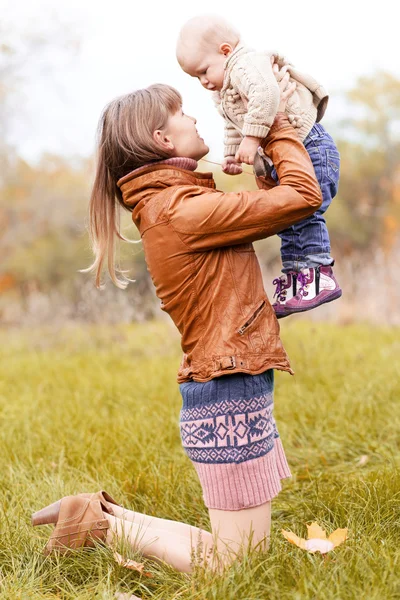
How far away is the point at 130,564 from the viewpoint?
7.87 feet

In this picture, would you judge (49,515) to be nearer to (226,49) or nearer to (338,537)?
(338,537)

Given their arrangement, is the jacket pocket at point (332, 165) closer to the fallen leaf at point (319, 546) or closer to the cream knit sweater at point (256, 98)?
the cream knit sweater at point (256, 98)

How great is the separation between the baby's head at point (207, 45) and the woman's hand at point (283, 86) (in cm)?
16

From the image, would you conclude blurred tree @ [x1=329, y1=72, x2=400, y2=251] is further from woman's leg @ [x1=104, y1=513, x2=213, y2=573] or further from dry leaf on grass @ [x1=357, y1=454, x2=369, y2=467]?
woman's leg @ [x1=104, y1=513, x2=213, y2=573]

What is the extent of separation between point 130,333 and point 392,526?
6.00m

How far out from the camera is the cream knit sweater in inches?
84.9

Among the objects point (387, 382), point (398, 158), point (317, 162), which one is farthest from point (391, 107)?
point (317, 162)

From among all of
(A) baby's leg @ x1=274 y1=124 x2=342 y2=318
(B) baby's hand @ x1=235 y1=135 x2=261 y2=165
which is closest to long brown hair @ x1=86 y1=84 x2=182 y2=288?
(B) baby's hand @ x1=235 y1=135 x2=261 y2=165

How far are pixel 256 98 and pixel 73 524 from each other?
1.55 metres

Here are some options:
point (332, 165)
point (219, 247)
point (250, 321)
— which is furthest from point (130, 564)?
point (332, 165)

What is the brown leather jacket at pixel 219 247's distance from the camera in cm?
216

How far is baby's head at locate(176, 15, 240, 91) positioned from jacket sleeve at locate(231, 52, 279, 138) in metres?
0.11

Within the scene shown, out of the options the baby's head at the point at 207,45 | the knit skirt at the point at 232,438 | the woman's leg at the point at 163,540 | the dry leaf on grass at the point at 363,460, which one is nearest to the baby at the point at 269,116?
the baby's head at the point at 207,45

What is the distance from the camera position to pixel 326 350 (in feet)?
20.5
